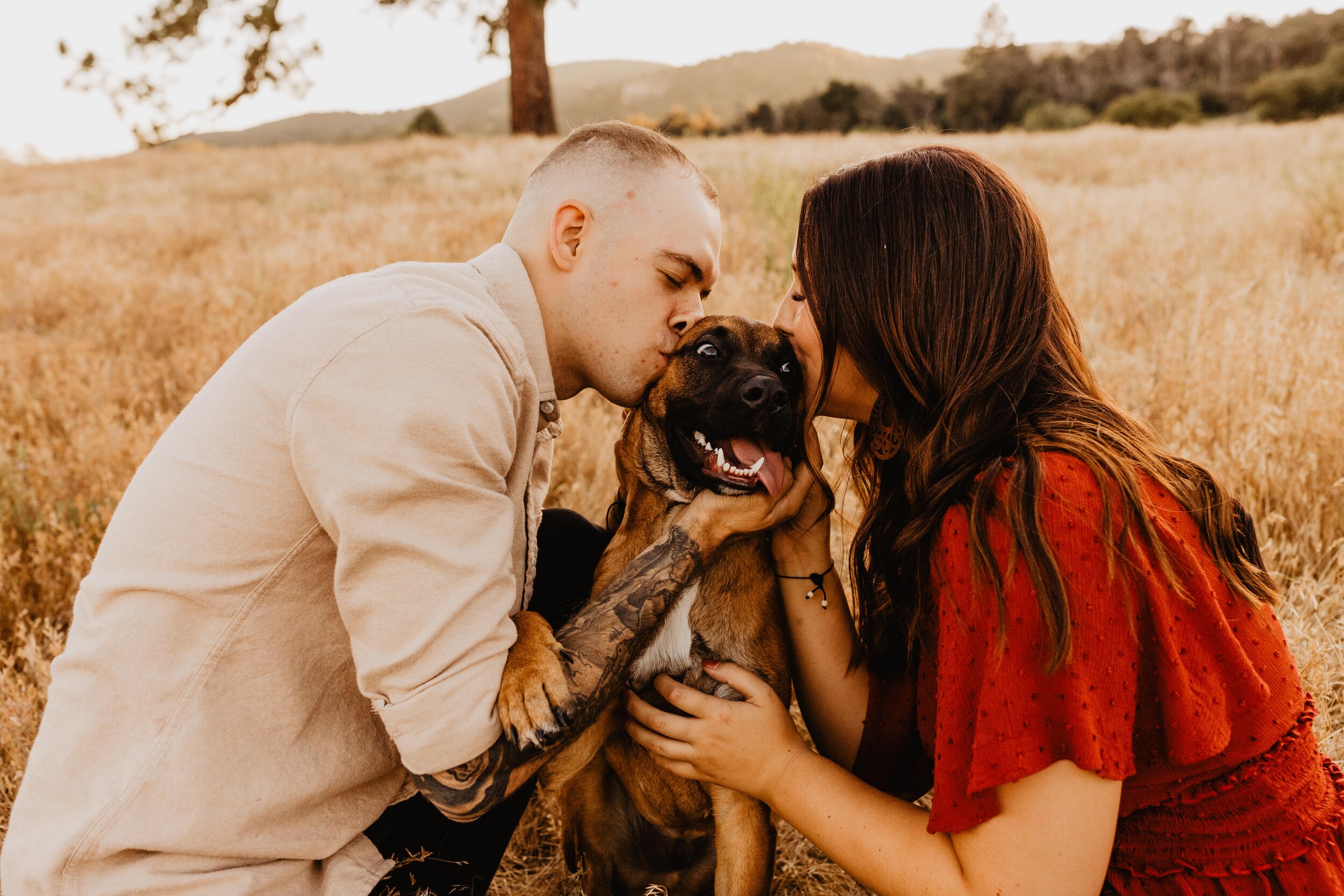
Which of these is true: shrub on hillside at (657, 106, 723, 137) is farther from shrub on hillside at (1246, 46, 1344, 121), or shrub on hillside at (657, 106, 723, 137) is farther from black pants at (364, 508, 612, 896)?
black pants at (364, 508, 612, 896)

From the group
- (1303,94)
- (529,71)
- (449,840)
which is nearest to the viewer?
(449,840)

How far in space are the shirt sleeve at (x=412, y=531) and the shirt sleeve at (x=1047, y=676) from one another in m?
0.92

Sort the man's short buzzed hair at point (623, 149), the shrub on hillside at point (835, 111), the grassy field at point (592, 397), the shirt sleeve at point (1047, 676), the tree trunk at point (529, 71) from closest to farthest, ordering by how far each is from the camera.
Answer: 1. the shirt sleeve at point (1047, 676)
2. the man's short buzzed hair at point (623, 149)
3. the grassy field at point (592, 397)
4. the tree trunk at point (529, 71)
5. the shrub on hillside at point (835, 111)

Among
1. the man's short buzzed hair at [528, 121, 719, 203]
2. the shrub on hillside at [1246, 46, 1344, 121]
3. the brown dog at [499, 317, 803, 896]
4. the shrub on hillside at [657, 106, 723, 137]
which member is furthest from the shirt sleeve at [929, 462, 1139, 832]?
the shrub on hillside at [1246, 46, 1344, 121]

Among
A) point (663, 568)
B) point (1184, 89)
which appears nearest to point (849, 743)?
point (663, 568)

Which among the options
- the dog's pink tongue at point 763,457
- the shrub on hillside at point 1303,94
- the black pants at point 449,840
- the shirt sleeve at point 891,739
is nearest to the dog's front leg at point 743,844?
the shirt sleeve at point 891,739

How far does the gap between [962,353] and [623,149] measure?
1148 mm

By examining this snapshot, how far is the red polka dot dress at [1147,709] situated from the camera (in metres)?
1.55

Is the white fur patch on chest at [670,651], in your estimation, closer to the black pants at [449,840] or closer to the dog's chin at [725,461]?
the dog's chin at [725,461]

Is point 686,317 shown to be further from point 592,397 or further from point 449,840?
point 592,397

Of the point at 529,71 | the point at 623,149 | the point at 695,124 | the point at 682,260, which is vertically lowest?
the point at 682,260

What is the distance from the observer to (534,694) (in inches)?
70.9

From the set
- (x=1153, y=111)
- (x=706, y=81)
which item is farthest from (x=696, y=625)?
(x=706, y=81)

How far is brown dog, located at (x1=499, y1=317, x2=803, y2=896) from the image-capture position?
2469mm
